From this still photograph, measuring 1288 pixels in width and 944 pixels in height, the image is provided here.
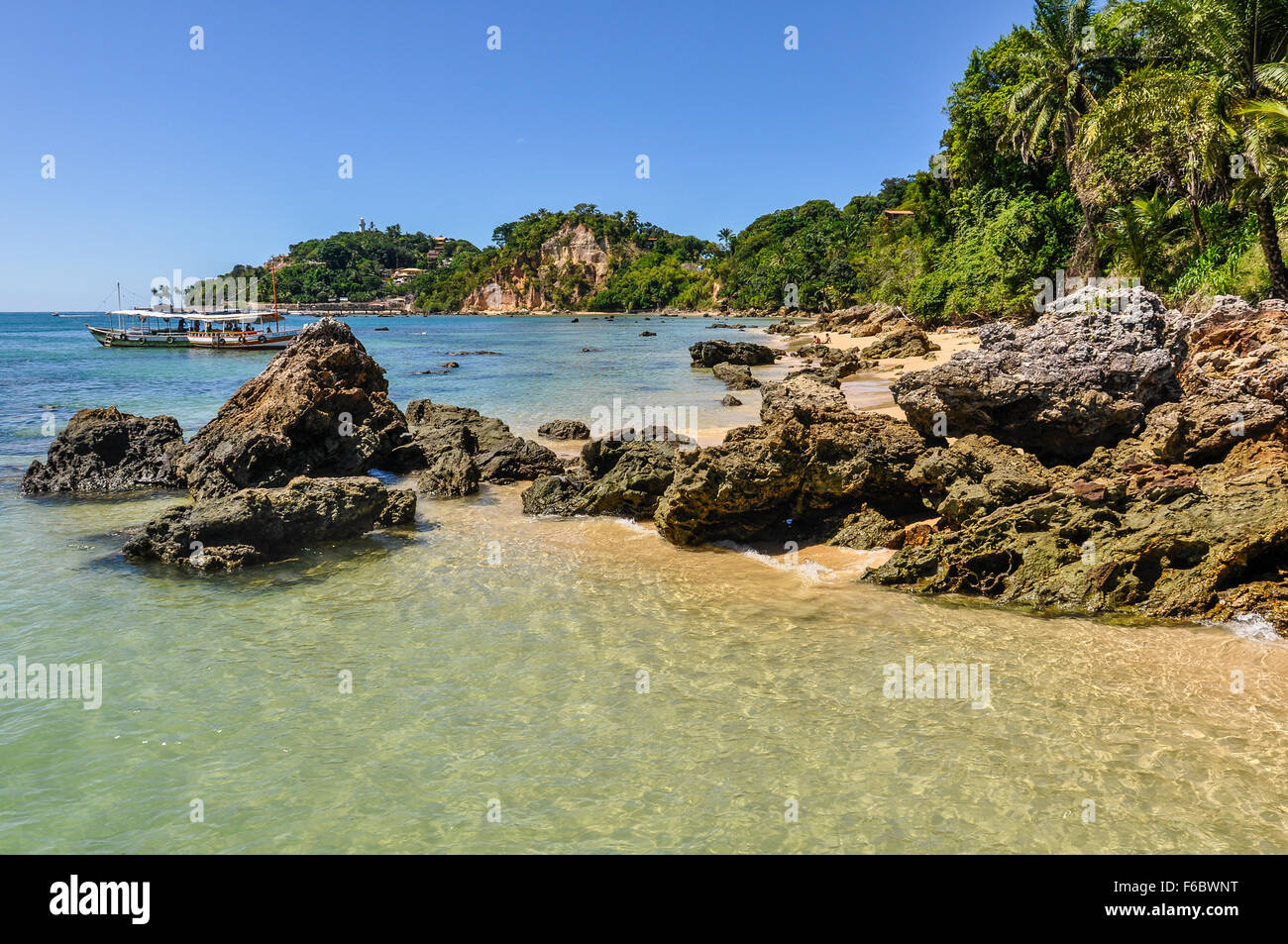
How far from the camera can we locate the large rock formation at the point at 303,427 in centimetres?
1233

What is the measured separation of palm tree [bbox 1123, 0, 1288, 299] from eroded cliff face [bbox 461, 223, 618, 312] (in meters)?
→ 163

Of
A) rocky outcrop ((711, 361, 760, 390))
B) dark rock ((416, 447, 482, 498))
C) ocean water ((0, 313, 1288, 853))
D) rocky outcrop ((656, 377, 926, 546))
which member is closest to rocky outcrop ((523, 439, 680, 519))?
rocky outcrop ((656, 377, 926, 546))

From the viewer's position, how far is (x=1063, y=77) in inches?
1313

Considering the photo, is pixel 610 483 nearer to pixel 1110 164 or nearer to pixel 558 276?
pixel 1110 164

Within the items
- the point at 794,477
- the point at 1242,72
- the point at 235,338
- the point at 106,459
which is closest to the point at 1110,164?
the point at 1242,72

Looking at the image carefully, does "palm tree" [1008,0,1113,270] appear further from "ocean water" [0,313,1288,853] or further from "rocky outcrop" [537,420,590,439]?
"ocean water" [0,313,1288,853]

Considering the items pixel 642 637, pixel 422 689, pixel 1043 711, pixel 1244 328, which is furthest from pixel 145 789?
pixel 1244 328

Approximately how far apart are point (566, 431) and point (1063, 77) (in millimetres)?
29598

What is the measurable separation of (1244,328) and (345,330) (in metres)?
15.3

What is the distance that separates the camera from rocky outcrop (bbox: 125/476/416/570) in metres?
9.54

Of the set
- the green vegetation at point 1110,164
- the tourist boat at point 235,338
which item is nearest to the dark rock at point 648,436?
the green vegetation at point 1110,164

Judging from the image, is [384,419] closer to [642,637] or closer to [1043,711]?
[642,637]

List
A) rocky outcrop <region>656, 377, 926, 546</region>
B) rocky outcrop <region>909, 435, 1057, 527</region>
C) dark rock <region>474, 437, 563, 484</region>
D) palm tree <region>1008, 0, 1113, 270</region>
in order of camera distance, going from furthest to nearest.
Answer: palm tree <region>1008, 0, 1113, 270</region>
dark rock <region>474, 437, 563, 484</region>
rocky outcrop <region>656, 377, 926, 546</region>
rocky outcrop <region>909, 435, 1057, 527</region>

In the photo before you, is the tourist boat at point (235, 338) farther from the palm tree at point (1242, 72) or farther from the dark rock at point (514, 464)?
the palm tree at point (1242, 72)
